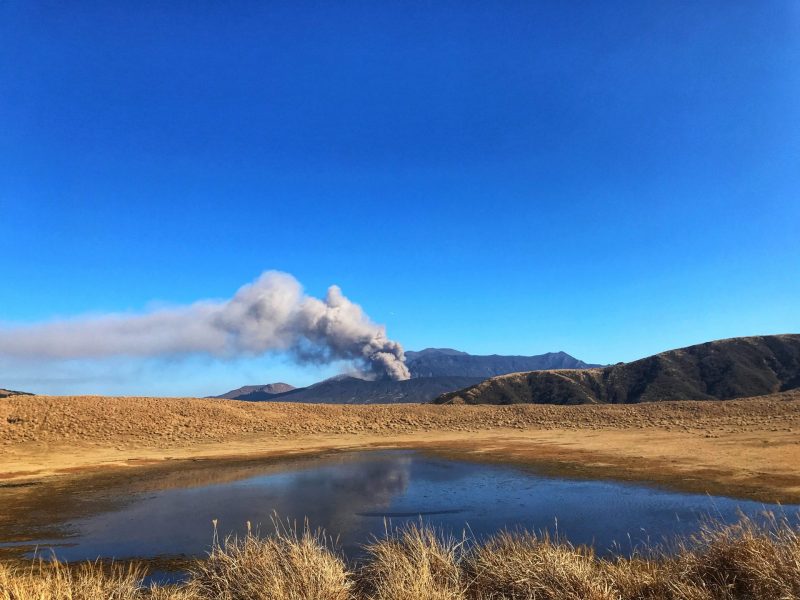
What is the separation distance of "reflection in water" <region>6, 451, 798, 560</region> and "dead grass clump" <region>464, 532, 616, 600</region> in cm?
458

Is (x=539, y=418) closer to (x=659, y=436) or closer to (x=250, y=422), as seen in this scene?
(x=659, y=436)

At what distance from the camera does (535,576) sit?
320 inches

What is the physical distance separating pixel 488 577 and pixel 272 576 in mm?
3690

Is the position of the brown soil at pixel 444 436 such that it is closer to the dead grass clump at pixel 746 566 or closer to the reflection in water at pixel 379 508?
the reflection in water at pixel 379 508

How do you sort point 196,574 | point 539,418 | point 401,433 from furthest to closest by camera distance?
point 539,418, point 401,433, point 196,574

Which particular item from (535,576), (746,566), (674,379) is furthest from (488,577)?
(674,379)

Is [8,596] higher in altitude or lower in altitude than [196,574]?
higher

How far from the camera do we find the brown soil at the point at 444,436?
26391 millimetres

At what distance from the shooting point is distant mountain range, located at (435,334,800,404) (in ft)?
436

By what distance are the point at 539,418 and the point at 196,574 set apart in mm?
56724

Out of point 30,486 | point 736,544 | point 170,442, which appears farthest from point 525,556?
point 170,442

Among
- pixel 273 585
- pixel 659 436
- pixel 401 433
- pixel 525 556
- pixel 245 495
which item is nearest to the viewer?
pixel 273 585

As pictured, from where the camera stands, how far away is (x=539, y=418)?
202 ft

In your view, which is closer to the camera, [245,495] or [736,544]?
[736,544]
